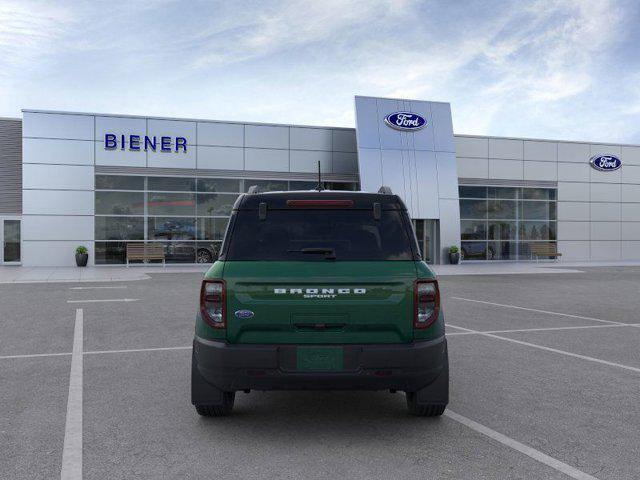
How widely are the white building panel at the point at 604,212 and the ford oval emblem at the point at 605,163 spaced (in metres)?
1.97

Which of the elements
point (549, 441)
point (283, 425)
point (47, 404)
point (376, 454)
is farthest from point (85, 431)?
point (549, 441)

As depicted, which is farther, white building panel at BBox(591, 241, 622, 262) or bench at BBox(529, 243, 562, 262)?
white building panel at BBox(591, 241, 622, 262)

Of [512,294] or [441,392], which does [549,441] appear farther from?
[512,294]

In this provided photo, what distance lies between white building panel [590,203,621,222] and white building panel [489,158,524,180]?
16.6ft

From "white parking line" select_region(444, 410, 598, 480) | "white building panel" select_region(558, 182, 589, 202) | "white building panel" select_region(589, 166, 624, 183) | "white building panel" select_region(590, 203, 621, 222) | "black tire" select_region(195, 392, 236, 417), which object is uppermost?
"white building panel" select_region(589, 166, 624, 183)

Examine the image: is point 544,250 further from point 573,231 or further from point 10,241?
point 10,241

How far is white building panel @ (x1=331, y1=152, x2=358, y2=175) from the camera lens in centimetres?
2780

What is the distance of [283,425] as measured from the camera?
14.8 feet

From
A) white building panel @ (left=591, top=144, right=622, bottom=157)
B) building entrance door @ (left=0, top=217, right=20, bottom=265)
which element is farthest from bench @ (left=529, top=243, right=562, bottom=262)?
building entrance door @ (left=0, top=217, right=20, bottom=265)

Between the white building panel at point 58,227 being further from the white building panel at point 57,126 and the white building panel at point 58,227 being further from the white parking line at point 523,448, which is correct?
the white parking line at point 523,448

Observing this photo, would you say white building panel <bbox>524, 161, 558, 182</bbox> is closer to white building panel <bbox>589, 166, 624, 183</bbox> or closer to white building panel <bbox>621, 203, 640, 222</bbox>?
white building panel <bbox>589, 166, 624, 183</bbox>

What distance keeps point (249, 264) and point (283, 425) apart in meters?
1.37

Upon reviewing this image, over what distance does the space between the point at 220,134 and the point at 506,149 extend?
1480 centimetres

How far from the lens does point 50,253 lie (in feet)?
81.1
